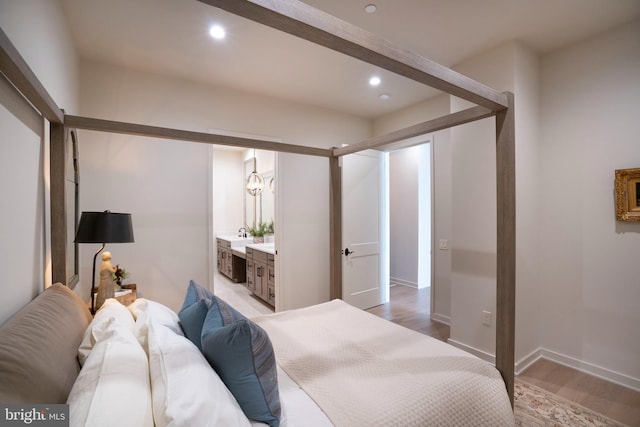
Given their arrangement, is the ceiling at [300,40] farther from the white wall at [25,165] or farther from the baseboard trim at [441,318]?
the baseboard trim at [441,318]

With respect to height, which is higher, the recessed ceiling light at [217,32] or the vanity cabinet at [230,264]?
the recessed ceiling light at [217,32]

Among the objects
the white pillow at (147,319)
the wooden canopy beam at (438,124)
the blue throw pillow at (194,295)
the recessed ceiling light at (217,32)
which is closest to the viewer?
the white pillow at (147,319)

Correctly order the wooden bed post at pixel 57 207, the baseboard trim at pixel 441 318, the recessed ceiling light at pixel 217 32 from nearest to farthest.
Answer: the wooden bed post at pixel 57 207
the recessed ceiling light at pixel 217 32
the baseboard trim at pixel 441 318

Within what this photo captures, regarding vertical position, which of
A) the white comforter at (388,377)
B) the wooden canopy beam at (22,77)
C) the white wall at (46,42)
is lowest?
the white comforter at (388,377)

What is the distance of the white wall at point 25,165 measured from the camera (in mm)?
1042

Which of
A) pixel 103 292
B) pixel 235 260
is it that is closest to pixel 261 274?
pixel 235 260

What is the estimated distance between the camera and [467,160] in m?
2.79

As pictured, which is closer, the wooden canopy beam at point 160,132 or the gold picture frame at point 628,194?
the wooden canopy beam at point 160,132

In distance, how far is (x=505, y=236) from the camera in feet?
5.43

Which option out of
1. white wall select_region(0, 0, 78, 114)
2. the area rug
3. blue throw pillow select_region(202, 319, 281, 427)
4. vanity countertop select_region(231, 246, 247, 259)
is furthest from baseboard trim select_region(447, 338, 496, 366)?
white wall select_region(0, 0, 78, 114)

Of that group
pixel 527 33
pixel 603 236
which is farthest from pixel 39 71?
pixel 603 236

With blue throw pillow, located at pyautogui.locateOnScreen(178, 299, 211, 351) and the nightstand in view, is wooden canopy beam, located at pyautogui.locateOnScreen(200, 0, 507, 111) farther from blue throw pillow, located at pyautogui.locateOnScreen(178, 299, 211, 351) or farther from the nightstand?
the nightstand

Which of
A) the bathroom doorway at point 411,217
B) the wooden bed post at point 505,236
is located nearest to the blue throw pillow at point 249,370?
the wooden bed post at point 505,236

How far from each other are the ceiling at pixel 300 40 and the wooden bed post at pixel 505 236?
1.05m
